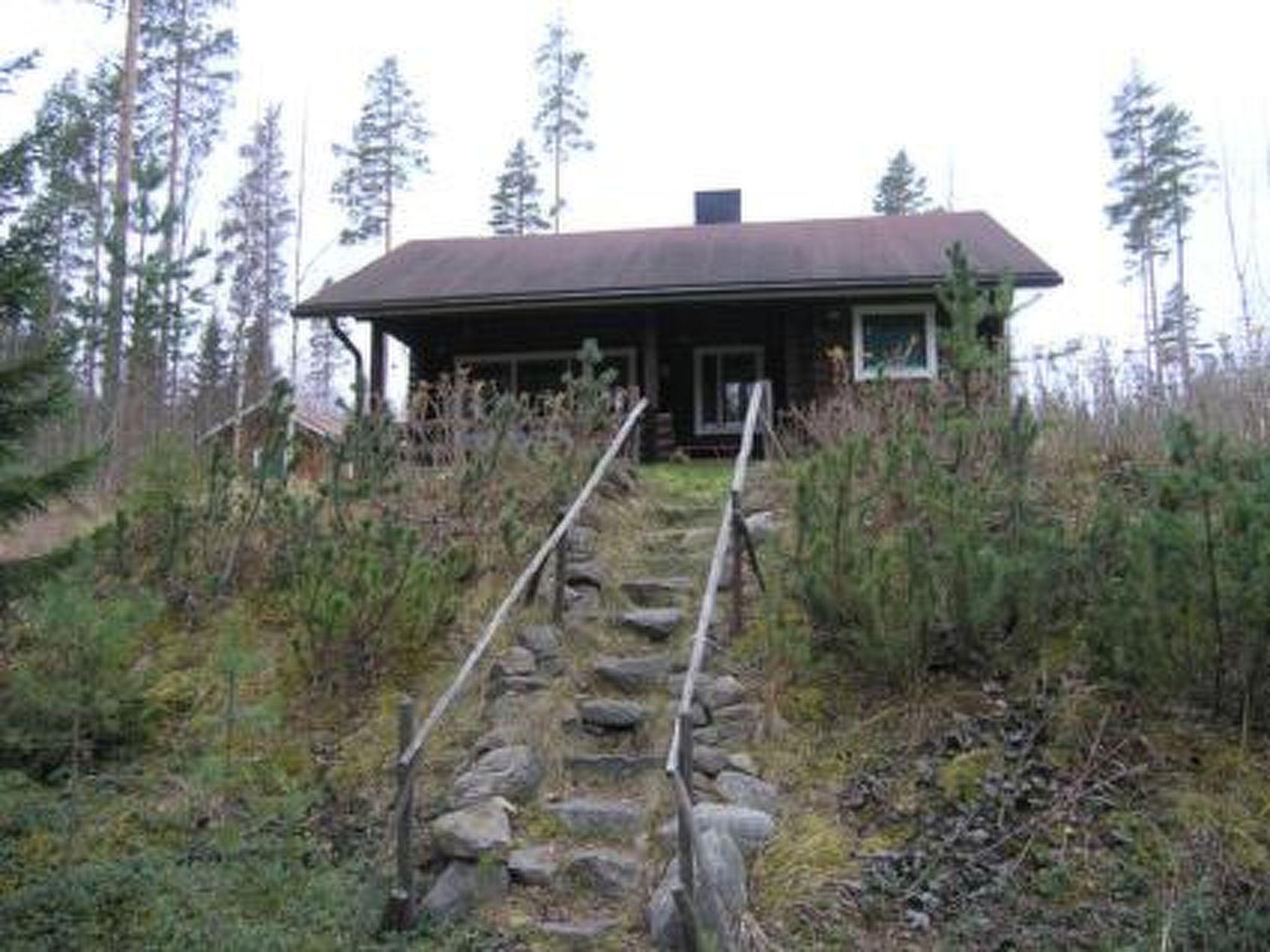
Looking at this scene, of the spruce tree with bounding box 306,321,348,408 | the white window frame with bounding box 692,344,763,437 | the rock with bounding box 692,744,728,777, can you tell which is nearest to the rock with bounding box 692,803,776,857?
the rock with bounding box 692,744,728,777

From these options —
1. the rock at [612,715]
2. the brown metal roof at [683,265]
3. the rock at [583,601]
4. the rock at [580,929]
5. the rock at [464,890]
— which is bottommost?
the rock at [580,929]

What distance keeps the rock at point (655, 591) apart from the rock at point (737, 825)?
102 inches

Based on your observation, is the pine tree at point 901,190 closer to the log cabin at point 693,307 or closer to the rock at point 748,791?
the log cabin at point 693,307

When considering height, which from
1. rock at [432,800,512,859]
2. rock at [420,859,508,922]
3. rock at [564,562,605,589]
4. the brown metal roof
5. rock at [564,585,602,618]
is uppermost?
the brown metal roof

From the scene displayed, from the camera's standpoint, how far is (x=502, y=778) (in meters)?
6.01

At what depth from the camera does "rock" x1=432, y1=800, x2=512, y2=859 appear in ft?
17.8

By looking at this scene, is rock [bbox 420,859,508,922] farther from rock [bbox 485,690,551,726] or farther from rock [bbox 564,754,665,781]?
rock [bbox 485,690,551,726]

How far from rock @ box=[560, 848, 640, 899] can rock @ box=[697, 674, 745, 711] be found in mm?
1407

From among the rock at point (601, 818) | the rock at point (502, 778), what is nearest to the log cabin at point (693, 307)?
the rock at point (502, 778)

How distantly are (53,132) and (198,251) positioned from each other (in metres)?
11.6

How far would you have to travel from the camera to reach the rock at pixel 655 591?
8.20 m

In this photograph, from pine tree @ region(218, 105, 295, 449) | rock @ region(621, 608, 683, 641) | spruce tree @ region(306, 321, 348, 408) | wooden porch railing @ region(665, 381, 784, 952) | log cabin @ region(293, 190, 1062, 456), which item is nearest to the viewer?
wooden porch railing @ region(665, 381, 784, 952)

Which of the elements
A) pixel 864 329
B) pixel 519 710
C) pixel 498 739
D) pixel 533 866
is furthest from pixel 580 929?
pixel 864 329

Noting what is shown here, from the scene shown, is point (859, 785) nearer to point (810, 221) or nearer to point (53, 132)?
point (53, 132)
